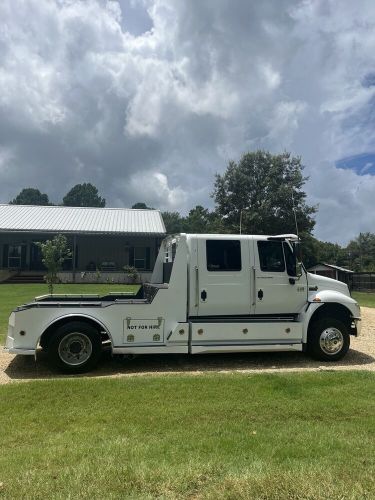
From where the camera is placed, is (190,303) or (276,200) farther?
(276,200)

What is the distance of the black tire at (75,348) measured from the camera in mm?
7090

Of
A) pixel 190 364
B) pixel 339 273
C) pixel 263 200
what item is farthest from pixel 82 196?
pixel 190 364

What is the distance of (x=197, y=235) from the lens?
7.86 m

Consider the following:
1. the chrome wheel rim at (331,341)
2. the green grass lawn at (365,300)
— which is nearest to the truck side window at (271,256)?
the chrome wheel rim at (331,341)

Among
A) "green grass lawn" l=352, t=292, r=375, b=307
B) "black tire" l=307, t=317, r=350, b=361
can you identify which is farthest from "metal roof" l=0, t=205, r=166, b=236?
"black tire" l=307, t=317, r=350, b=361

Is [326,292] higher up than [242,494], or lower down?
higher up

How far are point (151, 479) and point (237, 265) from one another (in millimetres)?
4767

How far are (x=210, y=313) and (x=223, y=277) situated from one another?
2.13 feet

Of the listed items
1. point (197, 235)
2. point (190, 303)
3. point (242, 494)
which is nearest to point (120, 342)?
point (190, 303)

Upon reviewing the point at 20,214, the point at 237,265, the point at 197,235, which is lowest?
the point at 237,265

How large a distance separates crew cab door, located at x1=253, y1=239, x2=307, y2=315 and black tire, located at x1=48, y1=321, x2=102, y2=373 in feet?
9.25

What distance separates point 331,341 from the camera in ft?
26.6

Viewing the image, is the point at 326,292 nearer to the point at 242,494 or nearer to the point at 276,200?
the point at 242,494

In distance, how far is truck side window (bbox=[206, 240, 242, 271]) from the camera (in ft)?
25.4
